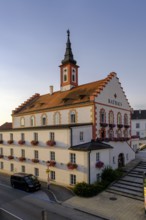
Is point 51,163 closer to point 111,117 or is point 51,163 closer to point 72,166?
point 72,166

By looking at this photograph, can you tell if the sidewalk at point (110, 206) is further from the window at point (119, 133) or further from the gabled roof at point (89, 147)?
the window at point (119, 133)

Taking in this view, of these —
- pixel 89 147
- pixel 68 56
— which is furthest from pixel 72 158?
pixel 68 56

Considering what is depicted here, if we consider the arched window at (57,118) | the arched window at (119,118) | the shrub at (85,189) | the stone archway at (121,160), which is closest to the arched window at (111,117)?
the arched window at (119,118)

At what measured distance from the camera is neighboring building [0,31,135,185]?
25641mm

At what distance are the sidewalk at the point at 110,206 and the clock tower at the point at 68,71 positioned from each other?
905 inches

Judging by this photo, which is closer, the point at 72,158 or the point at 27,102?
the point at 72,158

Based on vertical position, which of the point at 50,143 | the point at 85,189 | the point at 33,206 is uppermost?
the point at 50,143

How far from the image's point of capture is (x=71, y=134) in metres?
25.7

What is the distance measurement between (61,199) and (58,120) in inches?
590

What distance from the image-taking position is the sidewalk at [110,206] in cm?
1770

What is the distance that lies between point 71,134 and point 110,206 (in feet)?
32.6

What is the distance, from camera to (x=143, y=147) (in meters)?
49.8

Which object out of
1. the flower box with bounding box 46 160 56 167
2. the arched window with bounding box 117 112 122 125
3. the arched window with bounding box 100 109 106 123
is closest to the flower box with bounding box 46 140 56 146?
the flower box with bounding box 46 160 56 167

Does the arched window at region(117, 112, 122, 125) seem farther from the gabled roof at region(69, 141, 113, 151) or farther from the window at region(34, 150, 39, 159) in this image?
the window at region(34, 150, 39, 159)
